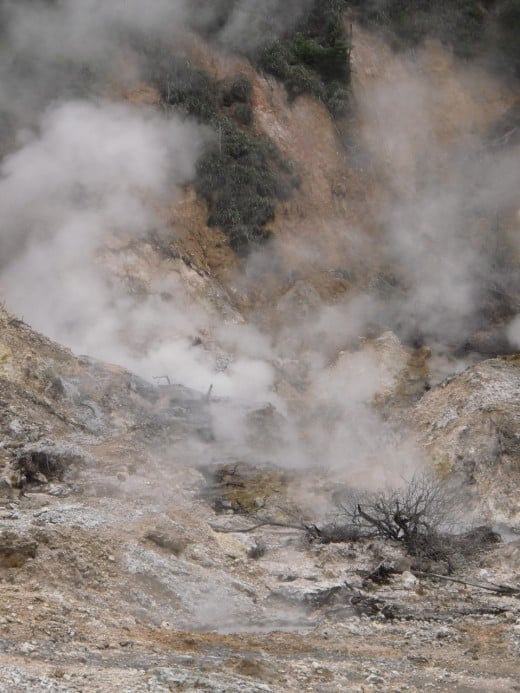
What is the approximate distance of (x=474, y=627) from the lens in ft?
29.9

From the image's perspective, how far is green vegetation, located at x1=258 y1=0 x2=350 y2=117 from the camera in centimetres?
2492

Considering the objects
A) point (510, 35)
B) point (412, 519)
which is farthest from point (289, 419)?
point (510, 35)

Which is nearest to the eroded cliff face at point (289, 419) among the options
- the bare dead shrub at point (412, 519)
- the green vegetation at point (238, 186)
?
the bare dead shrub at point (412, 519)

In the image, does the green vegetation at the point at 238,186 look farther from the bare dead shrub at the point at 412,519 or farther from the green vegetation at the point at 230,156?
the bare dead shrub at the point at 412,519

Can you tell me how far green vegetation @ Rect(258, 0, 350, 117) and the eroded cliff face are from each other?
0.46 m

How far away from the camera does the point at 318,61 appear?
1010 inches

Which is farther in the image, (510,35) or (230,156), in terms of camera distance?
(510,35)

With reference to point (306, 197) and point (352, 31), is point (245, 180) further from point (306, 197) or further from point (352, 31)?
point (352, 31)

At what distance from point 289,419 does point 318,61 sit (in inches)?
526

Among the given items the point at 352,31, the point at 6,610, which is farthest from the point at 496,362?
the point at 352,31

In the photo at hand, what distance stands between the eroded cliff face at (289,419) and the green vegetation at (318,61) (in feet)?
1.51

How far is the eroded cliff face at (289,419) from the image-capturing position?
819 centimetres

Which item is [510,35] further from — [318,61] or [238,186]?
[238,186]

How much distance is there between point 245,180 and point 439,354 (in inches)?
285
